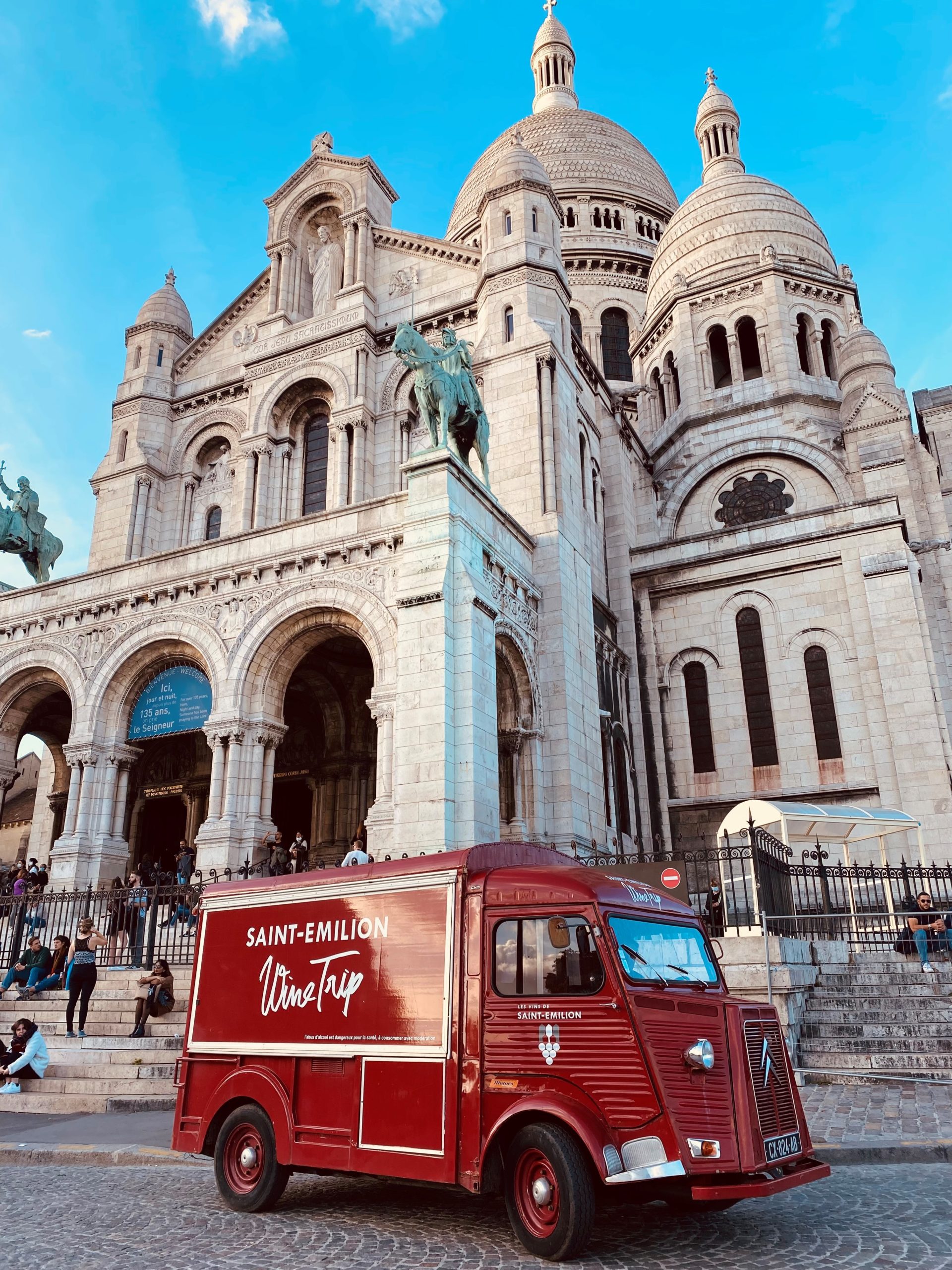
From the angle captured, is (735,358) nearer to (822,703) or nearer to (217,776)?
(822,703)

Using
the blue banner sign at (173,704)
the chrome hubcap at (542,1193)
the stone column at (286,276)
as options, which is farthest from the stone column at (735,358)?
the chrome hubcap at (542,1193)

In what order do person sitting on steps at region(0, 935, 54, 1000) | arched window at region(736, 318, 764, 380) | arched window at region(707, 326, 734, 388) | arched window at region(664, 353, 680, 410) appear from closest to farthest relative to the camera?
person sitting on steps at region(0, 935, 54, 1000), arched window at region(736, 318, 764, 380), arched window at region(707, 326, 734, 388), arched window at region(664, 353, 680, 410)

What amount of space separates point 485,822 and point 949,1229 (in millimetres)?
11037

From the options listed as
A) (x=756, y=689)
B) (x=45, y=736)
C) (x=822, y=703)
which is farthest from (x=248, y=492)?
(x=822, y=703)

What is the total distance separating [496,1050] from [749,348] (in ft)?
105

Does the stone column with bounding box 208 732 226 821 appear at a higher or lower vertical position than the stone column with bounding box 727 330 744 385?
lower

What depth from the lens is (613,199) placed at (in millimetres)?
47688

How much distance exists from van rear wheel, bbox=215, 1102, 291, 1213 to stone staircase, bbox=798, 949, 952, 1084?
748 centimetres

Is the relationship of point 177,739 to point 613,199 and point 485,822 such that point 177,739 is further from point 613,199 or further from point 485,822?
point 613,199

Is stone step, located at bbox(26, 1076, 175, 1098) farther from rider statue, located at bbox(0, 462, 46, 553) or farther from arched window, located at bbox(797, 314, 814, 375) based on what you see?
arched window, located at bbox(797, 314, 814, 375)

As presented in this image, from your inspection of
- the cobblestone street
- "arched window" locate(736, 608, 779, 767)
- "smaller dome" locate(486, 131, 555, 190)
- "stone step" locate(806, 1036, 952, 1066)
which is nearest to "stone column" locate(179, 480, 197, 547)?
"smaller dome" locate(486, 131, 555, 190)

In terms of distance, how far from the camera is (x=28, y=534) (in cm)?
2734

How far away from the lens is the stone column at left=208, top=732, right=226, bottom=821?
19.9m

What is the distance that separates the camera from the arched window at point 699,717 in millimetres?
26891
